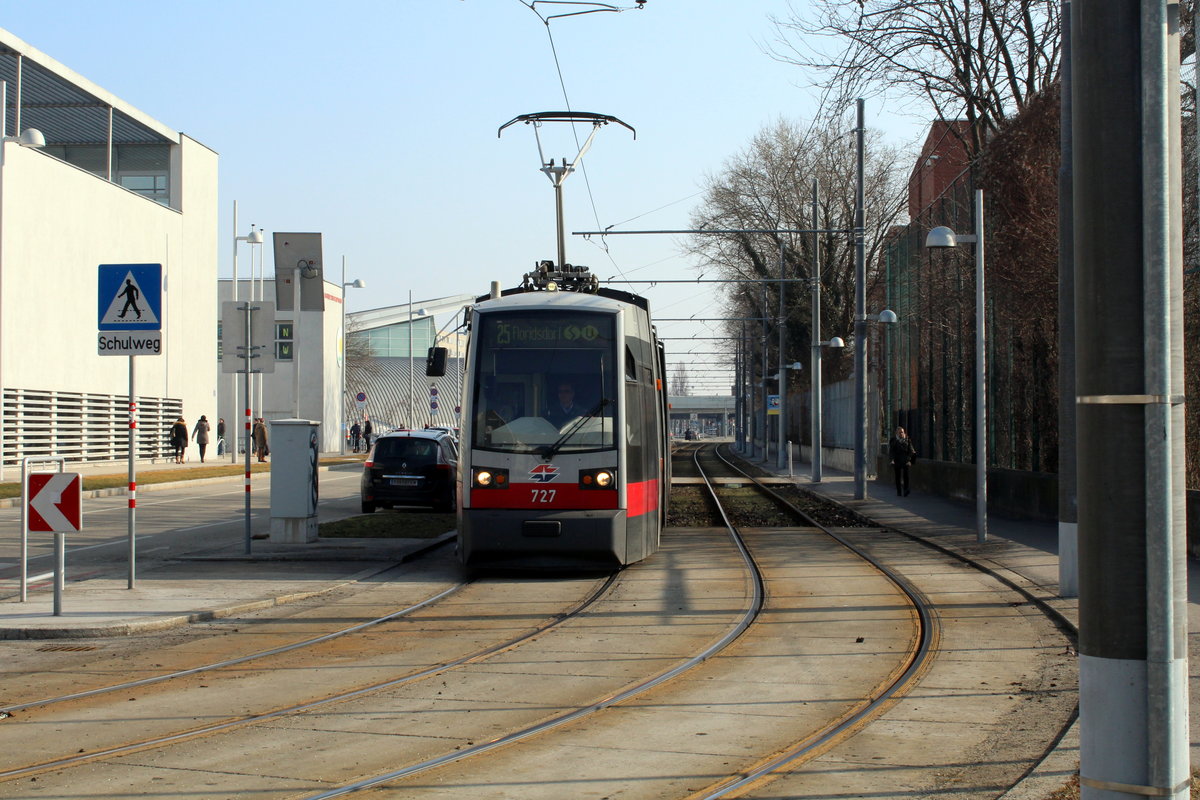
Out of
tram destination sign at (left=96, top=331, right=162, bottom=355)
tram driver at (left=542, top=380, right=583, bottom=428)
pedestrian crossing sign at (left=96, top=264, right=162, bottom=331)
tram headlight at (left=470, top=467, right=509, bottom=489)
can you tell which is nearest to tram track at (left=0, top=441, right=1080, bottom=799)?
tram headlight at (left=470, top=467, right=509, bottom=489)

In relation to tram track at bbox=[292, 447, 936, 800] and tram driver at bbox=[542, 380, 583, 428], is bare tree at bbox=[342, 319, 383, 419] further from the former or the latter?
tram track at bbox=[292, 447, 936, 800]

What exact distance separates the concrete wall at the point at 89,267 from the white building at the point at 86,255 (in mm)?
58

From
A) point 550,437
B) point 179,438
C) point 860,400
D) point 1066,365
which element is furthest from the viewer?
point 179,438

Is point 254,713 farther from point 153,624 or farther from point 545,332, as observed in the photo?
point 545,332

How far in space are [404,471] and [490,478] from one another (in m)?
10.7

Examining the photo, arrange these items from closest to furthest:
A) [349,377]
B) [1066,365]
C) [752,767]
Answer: [752,767]
[1066,365]
[349,377]

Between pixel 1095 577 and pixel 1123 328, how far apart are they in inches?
31.3

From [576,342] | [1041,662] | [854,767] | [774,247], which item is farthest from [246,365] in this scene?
[774,247]

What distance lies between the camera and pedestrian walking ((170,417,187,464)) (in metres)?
43.8

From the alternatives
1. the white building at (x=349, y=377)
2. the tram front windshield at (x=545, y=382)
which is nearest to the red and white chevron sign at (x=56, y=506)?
the tram front windshield at (x=545, y=382)

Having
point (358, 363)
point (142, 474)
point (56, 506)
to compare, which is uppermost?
point (358, 363)

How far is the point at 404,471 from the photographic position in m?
24.0

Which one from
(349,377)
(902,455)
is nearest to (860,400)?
(902,455)

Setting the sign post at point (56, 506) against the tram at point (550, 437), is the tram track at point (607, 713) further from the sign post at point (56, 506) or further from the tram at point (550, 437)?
the sign post at point (56, 506)
